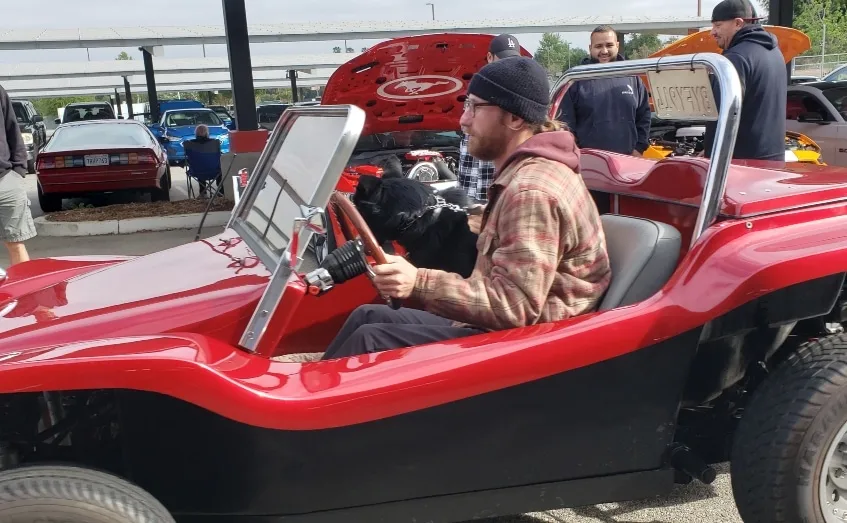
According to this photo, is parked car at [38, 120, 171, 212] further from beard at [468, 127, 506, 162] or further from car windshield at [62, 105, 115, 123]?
car windshield at [62, 105, 115, 123]

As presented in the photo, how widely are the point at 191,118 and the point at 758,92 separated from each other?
1819cm

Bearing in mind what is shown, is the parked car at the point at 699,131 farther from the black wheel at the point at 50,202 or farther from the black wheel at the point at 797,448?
the black wheel at the point at 50,202

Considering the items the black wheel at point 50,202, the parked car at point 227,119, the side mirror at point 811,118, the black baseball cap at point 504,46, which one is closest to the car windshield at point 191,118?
the parked car at point 227,119

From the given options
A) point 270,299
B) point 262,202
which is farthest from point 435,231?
point 270,299

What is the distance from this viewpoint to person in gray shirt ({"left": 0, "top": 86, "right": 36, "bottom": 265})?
483 centimetres

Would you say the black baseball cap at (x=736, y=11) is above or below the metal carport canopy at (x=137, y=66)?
above

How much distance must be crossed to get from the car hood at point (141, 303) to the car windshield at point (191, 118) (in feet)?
58.8

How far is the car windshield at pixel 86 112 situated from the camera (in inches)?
880

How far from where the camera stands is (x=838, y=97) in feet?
28.2

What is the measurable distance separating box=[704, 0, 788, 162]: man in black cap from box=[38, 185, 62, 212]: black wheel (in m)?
8.21

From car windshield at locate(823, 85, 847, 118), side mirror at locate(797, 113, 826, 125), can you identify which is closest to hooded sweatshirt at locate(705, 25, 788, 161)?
side mirror at locate(797, 113, 826, 125)

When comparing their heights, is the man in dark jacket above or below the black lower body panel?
above

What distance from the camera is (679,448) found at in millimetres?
1999

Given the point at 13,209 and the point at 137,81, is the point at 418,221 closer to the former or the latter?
the point at 13,209
